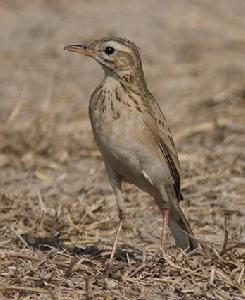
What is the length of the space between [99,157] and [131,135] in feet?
11.6

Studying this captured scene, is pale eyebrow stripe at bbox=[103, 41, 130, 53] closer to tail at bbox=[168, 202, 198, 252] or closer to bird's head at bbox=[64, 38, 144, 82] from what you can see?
bird's head at bbox=[64, 38, 144, 82]

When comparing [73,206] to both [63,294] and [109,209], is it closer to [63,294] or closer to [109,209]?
[109,209]

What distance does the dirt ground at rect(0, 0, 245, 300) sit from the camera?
6879 millimetres

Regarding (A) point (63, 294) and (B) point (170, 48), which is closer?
(A) point (63, 294)

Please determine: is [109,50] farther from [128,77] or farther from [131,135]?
[131,135]

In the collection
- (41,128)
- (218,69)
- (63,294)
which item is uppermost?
(218,69)

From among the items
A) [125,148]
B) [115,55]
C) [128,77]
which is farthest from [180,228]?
[115,55]

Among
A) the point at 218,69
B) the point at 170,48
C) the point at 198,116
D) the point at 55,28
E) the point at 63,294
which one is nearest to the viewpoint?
the point at 63,294

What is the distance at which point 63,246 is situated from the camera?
7.99 metres

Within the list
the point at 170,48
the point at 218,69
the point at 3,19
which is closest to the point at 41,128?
the point at 218,69

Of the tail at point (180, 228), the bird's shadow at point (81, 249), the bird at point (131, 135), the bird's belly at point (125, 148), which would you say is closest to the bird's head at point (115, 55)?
the bird at point (131, 135)

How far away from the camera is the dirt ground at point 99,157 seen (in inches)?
271

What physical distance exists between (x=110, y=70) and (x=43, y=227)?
4.74 ft

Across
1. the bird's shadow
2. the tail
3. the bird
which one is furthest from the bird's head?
the bird's shadow
